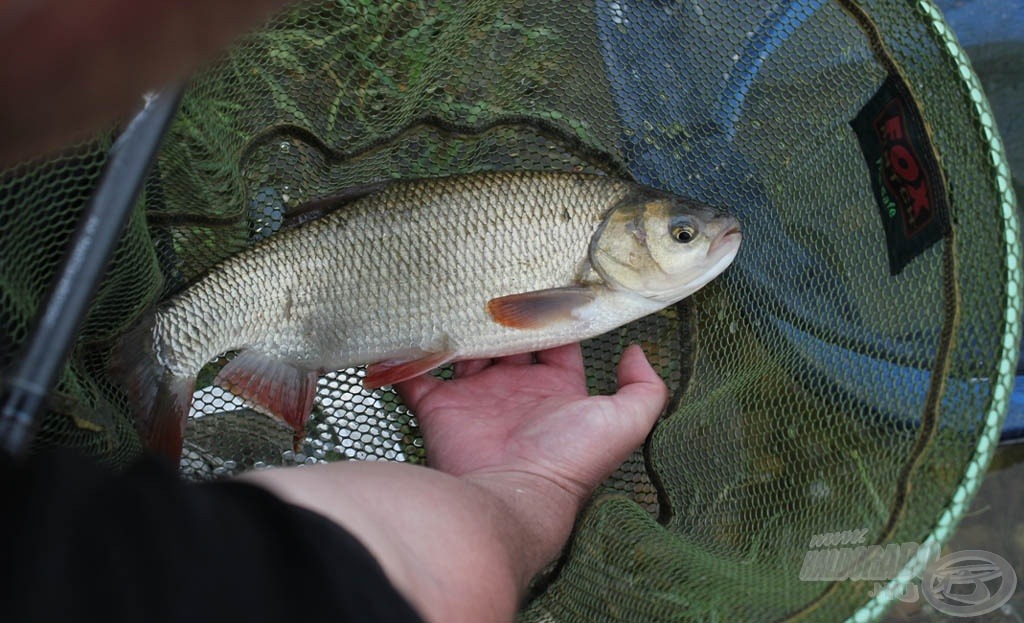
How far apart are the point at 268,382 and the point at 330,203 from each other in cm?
53

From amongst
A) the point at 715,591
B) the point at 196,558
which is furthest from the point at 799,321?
the point at 196,558

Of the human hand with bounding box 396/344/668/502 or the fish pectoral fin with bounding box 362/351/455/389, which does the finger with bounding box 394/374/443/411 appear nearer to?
the human hand with bounding box 396/344/668/502

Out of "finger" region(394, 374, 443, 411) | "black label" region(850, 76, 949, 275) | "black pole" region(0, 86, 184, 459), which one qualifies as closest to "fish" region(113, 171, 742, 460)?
"finger" region(394, 374, 443, 411)

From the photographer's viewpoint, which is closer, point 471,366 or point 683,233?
point 683,233

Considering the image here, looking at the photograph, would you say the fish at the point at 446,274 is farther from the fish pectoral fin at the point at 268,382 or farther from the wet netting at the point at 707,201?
the wet netting at the point at 707,201

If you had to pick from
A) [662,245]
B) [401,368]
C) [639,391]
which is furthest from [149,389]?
[662,245]

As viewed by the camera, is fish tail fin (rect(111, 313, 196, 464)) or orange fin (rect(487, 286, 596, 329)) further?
orange fin (rect(487, 286, 596, 329))

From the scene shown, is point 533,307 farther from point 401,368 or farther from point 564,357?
point 401,368

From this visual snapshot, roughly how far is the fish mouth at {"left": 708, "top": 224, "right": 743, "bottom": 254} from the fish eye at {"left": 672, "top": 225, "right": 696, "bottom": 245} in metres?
0.06

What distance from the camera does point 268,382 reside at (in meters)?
2.11

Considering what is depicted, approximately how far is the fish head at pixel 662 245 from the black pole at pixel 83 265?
4.08ft

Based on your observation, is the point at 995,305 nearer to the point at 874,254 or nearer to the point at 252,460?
the point at 874,254

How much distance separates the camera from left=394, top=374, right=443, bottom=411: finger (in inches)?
88.1

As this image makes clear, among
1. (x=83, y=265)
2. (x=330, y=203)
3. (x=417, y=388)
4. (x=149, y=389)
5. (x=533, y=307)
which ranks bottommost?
(x=417, y=388)
